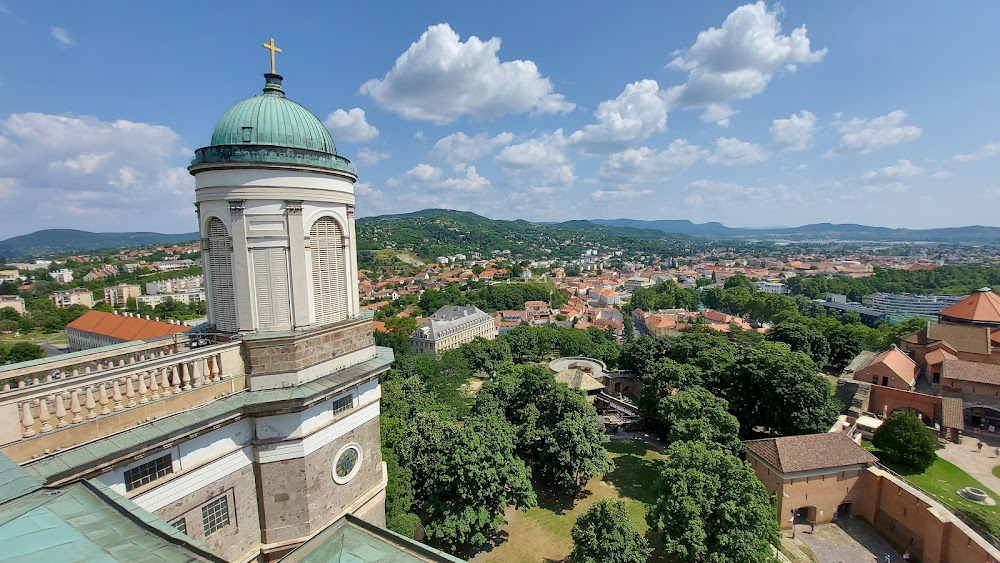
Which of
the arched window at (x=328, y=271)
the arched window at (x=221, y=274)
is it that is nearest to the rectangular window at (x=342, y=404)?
the arched window at (x=328, y=271)

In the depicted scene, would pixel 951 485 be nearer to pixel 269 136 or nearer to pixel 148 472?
pixel 148 472

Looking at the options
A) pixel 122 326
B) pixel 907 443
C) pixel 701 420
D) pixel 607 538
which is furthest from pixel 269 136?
pixel 122 326

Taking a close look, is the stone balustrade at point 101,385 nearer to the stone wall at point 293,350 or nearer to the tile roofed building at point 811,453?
the stone wall at point 293,350

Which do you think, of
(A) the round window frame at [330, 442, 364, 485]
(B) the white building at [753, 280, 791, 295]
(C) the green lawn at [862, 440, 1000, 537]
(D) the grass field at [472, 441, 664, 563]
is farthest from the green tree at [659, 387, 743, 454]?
(B) the white building at [753, 280, 791, 295]

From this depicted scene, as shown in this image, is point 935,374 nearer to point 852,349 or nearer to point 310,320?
point 852,349

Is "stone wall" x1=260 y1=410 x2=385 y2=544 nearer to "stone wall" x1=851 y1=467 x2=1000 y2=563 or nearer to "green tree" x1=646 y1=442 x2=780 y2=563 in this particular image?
"green tree" x1=646 y1=442 x2=780 y2=563

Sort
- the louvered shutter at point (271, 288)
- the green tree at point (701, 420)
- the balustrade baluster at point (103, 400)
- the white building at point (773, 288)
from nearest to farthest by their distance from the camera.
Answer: the balustrade baluster at point (103, 400) < the louvered shutter at point (271, 288) < the green tree at point (701, 420) < the white building at point (773, 288)
